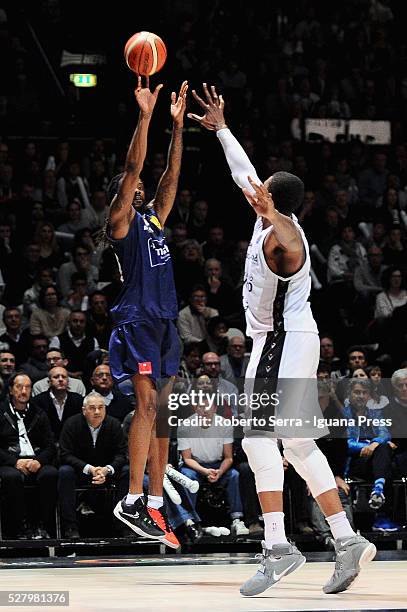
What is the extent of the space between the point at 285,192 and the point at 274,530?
1825 millimetres

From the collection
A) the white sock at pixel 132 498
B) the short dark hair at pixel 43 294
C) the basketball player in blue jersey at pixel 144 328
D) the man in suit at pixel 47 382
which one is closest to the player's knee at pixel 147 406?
the basketball player in blue jersey at pixel 144 328

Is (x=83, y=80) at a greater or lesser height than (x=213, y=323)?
greater

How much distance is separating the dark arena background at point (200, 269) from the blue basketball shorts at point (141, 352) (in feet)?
2.39

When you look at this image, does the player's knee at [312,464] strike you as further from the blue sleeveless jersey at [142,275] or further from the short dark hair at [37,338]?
the short dark hair at [37,338]

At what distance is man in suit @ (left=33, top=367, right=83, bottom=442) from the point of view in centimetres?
1107

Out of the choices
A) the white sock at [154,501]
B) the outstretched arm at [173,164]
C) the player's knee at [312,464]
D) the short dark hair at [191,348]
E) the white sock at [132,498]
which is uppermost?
the outstretched arm at [173,164]

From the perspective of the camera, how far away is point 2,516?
10445 millimetres

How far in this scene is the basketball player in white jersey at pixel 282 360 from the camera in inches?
251

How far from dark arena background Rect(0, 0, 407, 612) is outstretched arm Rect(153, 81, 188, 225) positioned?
1.57 feet

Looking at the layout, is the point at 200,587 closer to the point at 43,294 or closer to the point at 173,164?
the point at 173,164

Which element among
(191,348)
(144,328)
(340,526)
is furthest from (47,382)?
(340,526)

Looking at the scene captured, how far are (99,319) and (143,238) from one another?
4959 millimetres

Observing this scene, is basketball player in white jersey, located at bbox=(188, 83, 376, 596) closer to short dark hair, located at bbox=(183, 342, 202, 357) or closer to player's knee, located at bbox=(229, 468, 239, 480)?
player's knee, located at bbox=(229, 468, 239, 480)

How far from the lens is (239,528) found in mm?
10656
